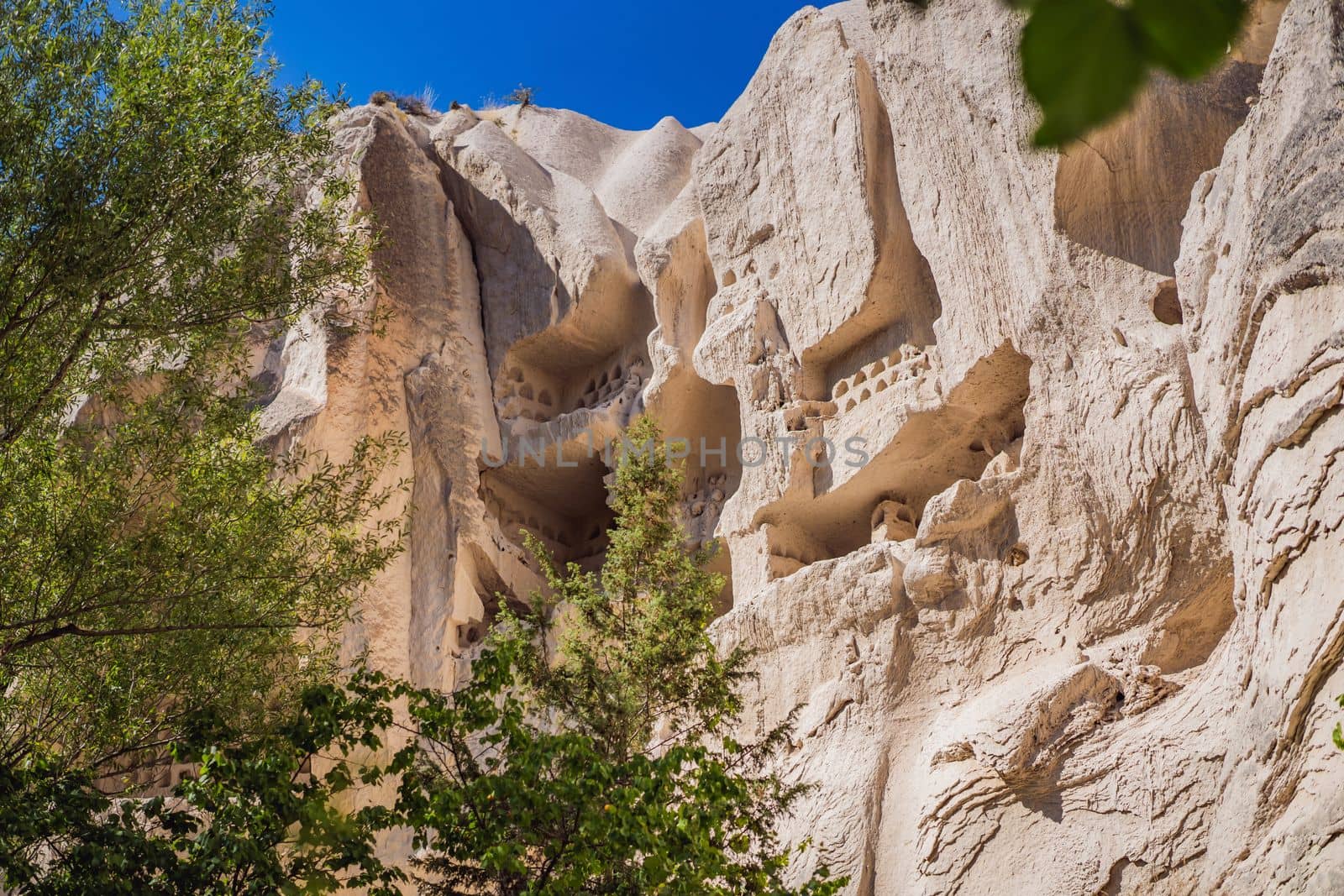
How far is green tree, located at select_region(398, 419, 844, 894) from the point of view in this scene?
6328 mm

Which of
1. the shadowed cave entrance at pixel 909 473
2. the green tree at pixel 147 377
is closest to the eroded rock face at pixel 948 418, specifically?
the shadowed cave entrance at pixel 909 473

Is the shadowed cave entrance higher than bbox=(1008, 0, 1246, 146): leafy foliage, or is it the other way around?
the shadowed cave entrance

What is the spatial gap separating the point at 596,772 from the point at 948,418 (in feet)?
21.9

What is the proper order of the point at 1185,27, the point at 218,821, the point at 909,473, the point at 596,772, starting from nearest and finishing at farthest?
the point at 1185,27 → the point at 218,821 → the point at 596,772 → the point at 909,473

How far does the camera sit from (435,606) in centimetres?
1437

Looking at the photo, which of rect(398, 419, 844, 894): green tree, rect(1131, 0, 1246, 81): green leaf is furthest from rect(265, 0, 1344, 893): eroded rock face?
rect(1131, 0, 1246, 81): green leaf

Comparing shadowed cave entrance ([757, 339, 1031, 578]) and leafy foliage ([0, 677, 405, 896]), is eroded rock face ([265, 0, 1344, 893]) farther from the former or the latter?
leafy foliage ([0, 677, 405, 896])

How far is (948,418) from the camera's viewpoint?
12133 mm

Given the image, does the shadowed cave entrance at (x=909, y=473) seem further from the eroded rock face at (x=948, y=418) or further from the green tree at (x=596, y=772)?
the green tree at (x=596, y=772)

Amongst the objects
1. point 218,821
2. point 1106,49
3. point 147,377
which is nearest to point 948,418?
point 147,377

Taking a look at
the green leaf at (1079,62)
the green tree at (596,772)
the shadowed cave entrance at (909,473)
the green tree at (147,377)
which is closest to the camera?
the green leaf at (1079,62)

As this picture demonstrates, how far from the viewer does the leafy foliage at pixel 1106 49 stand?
0.69 meters

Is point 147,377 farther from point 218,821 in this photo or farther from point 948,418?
point 948,418

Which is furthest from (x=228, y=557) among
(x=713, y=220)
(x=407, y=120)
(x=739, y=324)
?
(x=407, y=120)
